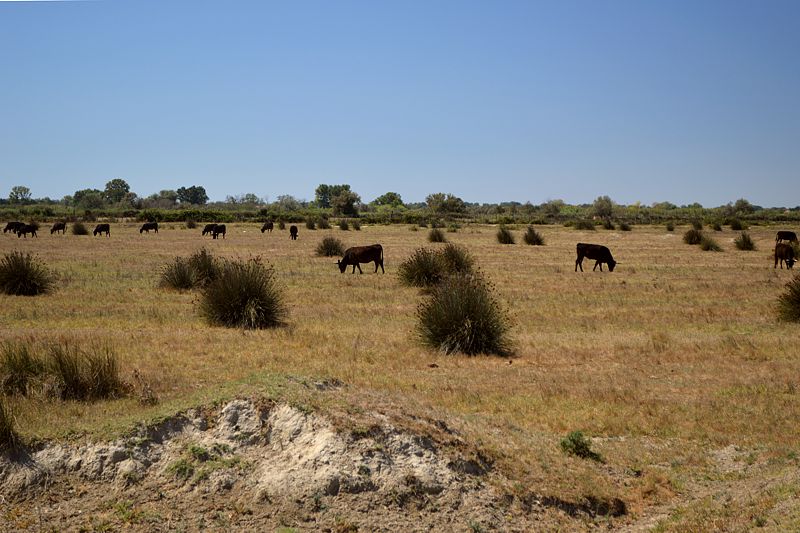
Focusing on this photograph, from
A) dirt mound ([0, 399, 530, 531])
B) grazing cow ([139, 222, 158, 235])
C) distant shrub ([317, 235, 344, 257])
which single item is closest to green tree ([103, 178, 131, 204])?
grazing cow ([139, 222, 158, 235])

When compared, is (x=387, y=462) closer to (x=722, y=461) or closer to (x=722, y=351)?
(x=722, y=461)

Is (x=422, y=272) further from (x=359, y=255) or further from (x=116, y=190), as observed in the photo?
(x=116, y=190)

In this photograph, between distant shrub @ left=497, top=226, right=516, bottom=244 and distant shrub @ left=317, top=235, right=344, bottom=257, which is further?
distant shrub @ left=497, top=226, right=516, bottom=244

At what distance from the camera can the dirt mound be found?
646 cm

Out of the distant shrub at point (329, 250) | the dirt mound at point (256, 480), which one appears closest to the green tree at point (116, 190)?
the distant shrub at point (329, 250)

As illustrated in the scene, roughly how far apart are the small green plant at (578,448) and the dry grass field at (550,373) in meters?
0.14

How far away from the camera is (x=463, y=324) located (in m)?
14.4

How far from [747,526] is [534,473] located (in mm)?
2077

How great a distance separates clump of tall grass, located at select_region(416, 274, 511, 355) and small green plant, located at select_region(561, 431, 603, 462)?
19.0 ft

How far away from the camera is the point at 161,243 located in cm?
4488

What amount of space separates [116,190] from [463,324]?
179414mm

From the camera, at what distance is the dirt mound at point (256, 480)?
646 cm

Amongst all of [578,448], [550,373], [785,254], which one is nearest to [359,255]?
[550,373]

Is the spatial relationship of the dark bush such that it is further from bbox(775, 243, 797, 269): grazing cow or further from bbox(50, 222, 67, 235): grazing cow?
bbox(50, 222, 67, 235): grazing cow
